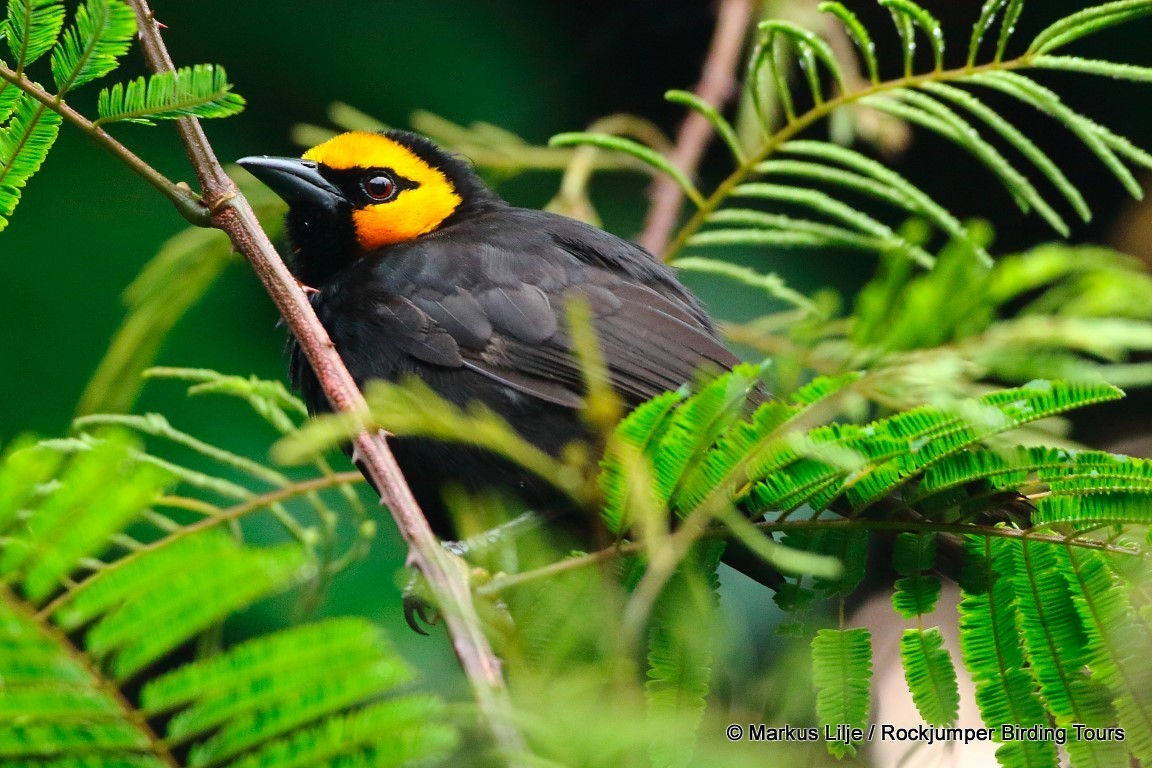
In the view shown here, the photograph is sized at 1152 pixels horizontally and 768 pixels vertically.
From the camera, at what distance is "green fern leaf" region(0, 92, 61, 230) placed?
58.9 inches

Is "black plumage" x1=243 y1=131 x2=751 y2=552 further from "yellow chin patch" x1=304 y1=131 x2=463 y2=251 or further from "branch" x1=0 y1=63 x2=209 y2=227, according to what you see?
"branch" x1=0 y1=63 x2=209 y2=227

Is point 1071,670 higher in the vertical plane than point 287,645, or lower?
higher

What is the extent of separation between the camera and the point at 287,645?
3.09ft

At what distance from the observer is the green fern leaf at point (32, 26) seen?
1370 mm

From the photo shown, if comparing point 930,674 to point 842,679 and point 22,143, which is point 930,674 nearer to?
point 842,679

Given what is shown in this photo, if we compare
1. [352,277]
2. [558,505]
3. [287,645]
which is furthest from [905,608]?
[352,277]

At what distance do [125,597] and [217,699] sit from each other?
0.12 m

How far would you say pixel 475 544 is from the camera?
2.09 m

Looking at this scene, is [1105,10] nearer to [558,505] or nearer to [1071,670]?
[1071,670]

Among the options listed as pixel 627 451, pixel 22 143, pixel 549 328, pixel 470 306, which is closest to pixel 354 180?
pixel 470 306

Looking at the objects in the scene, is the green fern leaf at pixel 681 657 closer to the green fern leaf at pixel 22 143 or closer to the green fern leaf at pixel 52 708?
the green fern leaf at pixel 52 708

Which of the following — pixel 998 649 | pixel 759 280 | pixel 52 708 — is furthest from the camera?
pixel 759 280

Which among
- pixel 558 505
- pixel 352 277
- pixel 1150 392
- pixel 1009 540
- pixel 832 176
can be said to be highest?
pixel 1150 392

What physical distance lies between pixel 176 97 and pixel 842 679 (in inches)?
49.5
